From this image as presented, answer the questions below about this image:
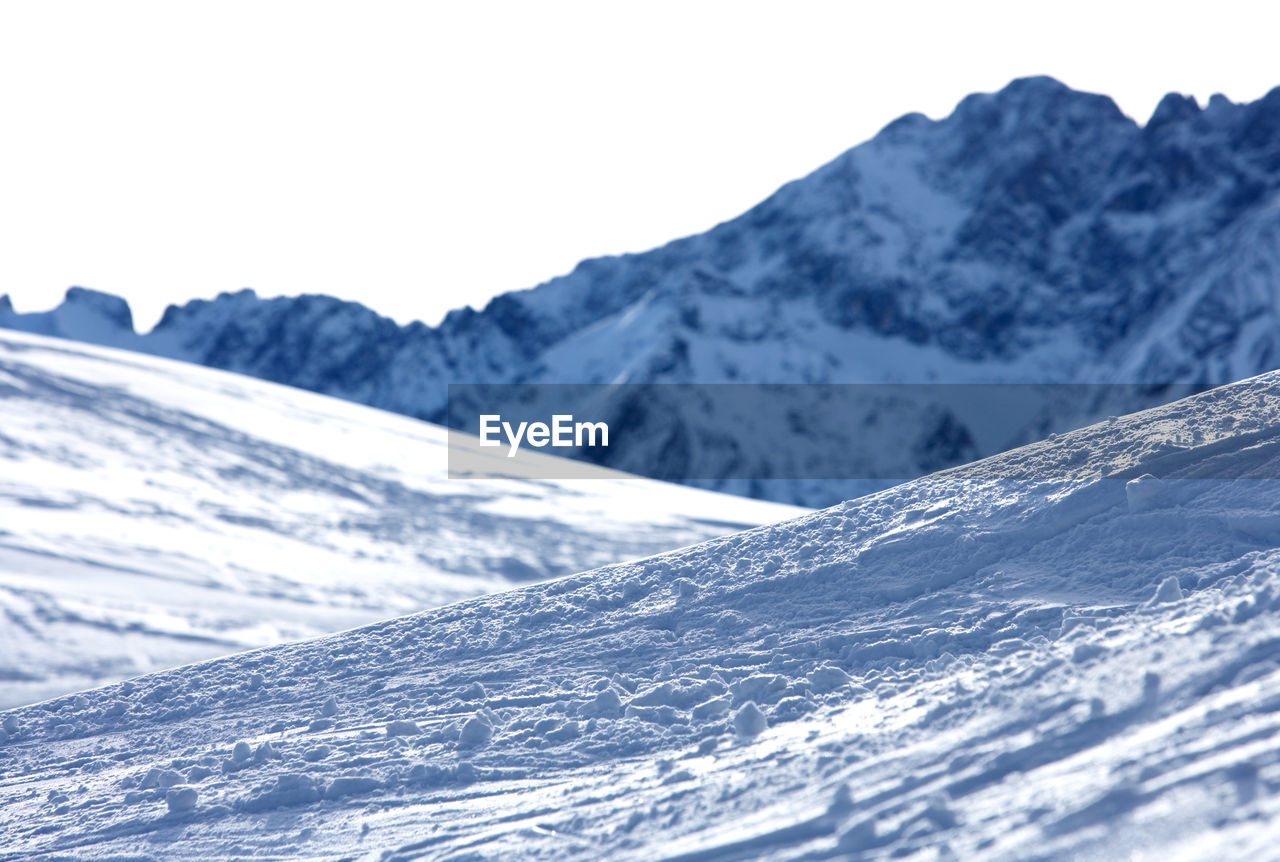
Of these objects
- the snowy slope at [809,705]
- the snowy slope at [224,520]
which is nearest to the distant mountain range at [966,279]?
the snowy slope at [224,520]

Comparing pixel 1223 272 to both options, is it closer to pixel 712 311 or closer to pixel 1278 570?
pixel 712 311

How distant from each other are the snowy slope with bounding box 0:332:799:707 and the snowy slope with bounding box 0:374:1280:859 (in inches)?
147

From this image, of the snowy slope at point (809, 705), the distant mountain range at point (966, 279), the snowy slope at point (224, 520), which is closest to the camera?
the snowy slope at point (809, 705)

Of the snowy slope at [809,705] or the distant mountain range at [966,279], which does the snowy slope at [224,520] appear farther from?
the distant mountain range at [966,279]

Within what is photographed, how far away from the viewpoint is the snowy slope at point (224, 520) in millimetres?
9242

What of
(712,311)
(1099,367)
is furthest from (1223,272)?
(712,311)

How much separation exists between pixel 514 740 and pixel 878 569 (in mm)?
1913

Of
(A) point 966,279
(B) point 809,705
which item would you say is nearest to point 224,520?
(B) point 809,705

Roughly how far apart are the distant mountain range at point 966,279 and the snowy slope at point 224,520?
4195 inches

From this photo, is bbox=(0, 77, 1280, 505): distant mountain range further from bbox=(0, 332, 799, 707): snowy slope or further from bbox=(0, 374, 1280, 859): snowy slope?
bbox=(0, 374, 1280, 859): snowy slope

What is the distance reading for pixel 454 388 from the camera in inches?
7343

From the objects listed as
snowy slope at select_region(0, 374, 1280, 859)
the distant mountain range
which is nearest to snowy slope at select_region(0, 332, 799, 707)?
snowy slope at select_region(0, 374, 1280, 859)

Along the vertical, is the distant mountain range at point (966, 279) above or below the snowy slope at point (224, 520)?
above

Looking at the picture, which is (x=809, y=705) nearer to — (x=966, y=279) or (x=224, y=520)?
(x=224, y=520)
